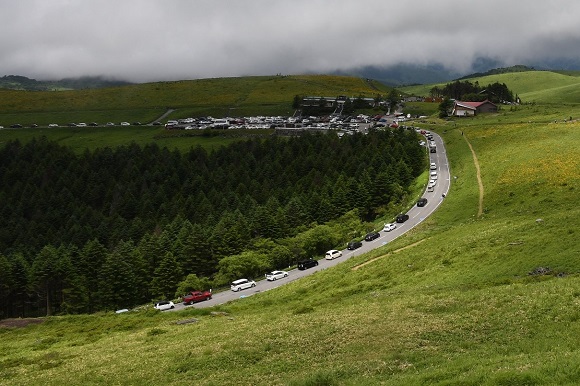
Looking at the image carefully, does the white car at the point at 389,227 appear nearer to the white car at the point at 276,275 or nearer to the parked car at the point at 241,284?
the white car at the point at 276,275

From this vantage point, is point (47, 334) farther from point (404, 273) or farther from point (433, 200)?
point (433, 200)

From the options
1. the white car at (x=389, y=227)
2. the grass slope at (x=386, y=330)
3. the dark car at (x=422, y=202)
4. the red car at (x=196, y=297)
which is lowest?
the red car at (x=196, y=297)

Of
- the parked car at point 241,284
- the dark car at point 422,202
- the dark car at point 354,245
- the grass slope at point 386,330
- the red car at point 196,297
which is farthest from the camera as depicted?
the dark car at point 422,202

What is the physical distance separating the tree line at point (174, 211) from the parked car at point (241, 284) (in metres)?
4.03

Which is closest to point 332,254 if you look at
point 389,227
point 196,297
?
point 389,227

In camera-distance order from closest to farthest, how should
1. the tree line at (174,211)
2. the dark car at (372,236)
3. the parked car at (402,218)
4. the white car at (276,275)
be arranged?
the white car at (276,275) → the dark car at (372,236) → the tree line at (174,211) → the parked car at (402,218)

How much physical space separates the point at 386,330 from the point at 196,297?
134ft

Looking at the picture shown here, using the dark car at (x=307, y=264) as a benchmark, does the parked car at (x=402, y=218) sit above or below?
above

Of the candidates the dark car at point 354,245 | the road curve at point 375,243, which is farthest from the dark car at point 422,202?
the dark car at point 354,245

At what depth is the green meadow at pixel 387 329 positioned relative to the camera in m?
21.0

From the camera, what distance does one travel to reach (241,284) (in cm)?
6606

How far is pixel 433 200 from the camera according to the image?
8800 cm

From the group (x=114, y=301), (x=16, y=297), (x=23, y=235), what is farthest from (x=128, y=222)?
(x=114, y=301)

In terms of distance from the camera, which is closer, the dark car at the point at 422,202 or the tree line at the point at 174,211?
the tree line at the point at 174,211
